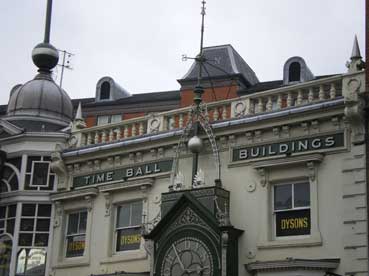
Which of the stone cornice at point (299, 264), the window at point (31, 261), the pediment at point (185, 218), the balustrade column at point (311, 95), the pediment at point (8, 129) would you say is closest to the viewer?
the stone cornice at point (299, 264)

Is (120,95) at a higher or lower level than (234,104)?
higher

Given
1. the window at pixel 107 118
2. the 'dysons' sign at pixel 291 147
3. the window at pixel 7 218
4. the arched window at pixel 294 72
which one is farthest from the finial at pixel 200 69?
the window at pixel 107 118

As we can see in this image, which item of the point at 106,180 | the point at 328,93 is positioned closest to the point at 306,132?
the point at 328,93

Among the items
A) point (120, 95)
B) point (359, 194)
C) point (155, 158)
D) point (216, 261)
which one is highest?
point (120, 95)

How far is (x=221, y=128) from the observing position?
20703 millimetres

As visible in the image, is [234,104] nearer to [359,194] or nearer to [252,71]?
[359,194]

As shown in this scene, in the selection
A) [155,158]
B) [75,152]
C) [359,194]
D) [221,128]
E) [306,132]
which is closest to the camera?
[359,194]

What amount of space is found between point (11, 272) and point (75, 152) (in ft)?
13.8

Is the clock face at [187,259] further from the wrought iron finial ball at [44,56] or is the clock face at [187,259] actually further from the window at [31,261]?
the wrought iron finial ball at [44,56]

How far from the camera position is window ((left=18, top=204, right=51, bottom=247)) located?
2362 cm

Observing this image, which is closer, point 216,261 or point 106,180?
point 216,261

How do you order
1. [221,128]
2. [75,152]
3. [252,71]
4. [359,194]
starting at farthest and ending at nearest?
[252,71]
[75,152]
[221,128]
[359,194]

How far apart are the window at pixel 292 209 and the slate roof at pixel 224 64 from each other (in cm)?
1903

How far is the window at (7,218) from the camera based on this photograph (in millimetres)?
23891
